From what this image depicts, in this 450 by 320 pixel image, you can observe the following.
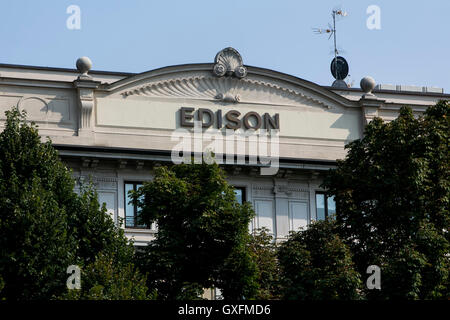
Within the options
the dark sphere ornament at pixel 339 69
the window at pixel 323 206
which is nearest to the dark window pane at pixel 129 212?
the window at pixel 323 206

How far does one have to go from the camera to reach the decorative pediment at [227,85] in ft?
197

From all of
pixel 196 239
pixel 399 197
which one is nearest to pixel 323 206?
pixel 399 197

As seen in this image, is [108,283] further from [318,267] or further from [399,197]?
[399,197]

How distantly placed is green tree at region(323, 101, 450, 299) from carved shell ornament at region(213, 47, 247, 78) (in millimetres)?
9505

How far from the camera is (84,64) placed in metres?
58.9

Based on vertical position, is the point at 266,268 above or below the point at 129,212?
below

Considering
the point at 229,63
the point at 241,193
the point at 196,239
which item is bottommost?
the point at 196,239

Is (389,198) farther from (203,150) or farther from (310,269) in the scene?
(203,150)

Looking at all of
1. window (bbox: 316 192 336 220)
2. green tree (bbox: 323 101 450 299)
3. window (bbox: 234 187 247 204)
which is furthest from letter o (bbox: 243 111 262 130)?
green tree (bbox: 323 101 450 299)

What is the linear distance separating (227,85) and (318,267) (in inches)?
523

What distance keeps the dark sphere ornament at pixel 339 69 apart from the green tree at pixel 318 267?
1632cm

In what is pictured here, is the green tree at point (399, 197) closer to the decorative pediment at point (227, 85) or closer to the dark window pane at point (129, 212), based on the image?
the dark window pane at point (129, 212)

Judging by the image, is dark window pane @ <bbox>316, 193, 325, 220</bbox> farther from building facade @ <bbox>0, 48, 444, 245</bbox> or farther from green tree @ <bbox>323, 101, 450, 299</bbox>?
green tree @ <bbox>323, 101, 450, 299</bbox>
